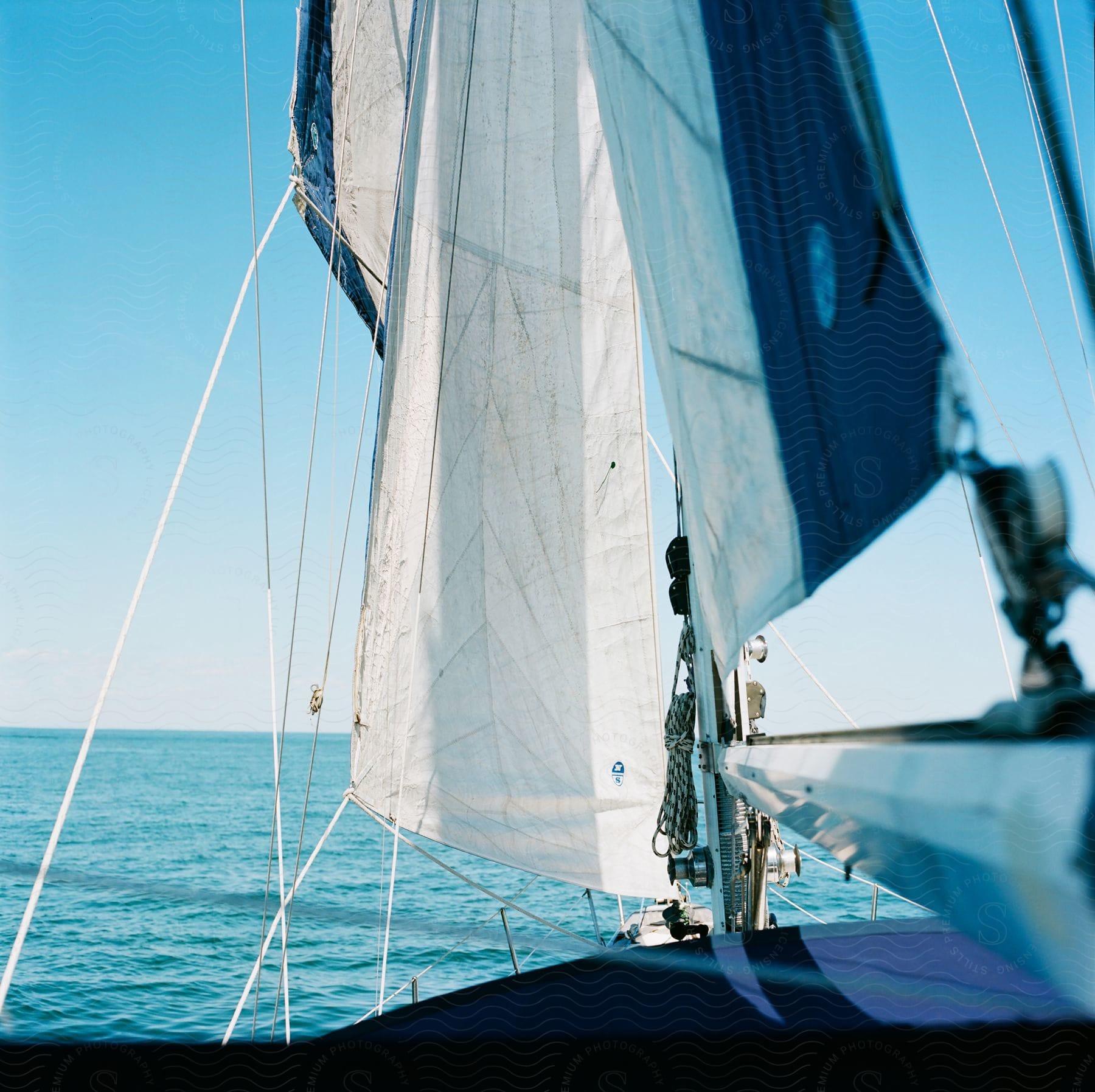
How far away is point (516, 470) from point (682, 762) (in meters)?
1.32

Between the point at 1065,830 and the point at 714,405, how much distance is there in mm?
881

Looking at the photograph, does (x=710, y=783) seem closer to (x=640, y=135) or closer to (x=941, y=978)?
(x=941, y=978)

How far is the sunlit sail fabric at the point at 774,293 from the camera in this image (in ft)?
3.43

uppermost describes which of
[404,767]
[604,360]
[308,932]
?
[604,360]

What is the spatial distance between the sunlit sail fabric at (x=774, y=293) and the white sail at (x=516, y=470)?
6.21ft

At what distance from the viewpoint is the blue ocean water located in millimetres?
7168

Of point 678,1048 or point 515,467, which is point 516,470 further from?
point 678,1048

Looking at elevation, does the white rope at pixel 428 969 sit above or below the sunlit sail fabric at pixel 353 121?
below

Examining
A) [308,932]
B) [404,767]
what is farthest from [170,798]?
[404,767]

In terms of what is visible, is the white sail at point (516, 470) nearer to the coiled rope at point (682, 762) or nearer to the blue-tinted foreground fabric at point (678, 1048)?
the coiled rope at point (682, 762)

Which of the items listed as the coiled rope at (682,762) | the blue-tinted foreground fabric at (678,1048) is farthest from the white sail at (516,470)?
the blue-tinted foreground fabric at (678,1048)

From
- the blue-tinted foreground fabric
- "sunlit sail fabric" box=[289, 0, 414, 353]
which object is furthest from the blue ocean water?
"sunlit sail fabric" box=[289, 0, 414, 353]

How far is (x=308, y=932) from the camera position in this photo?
35.7 ft

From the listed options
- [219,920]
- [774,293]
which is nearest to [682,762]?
[774,293]
